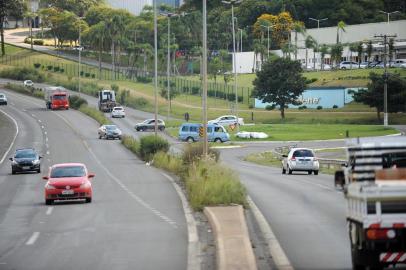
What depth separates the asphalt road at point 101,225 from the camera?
19.6 m

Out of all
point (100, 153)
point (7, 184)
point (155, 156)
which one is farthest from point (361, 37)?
point (7, 184)

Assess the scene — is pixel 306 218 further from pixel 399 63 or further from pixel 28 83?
pixel 28 83

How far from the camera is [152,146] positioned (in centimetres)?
6512

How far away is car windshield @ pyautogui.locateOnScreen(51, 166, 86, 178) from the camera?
36312mm

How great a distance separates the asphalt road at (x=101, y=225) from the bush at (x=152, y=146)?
1906 mm

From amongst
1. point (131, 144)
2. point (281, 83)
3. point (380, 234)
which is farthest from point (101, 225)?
point (281, 83)

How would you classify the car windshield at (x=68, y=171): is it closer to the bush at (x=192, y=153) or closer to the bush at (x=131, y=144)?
the bush at (x=192, y=153)

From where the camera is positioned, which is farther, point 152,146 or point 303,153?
point 152,146

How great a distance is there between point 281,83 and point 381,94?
15970 mm

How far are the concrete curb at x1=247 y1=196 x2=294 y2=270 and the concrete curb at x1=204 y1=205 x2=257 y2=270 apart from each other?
0.49m

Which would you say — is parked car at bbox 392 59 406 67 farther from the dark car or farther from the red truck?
the dark car

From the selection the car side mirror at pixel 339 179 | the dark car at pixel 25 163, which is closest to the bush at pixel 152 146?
the dark car at pixel 25 163

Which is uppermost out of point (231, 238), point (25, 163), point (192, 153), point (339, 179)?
point (339, 179)

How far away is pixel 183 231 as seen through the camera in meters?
24.8
